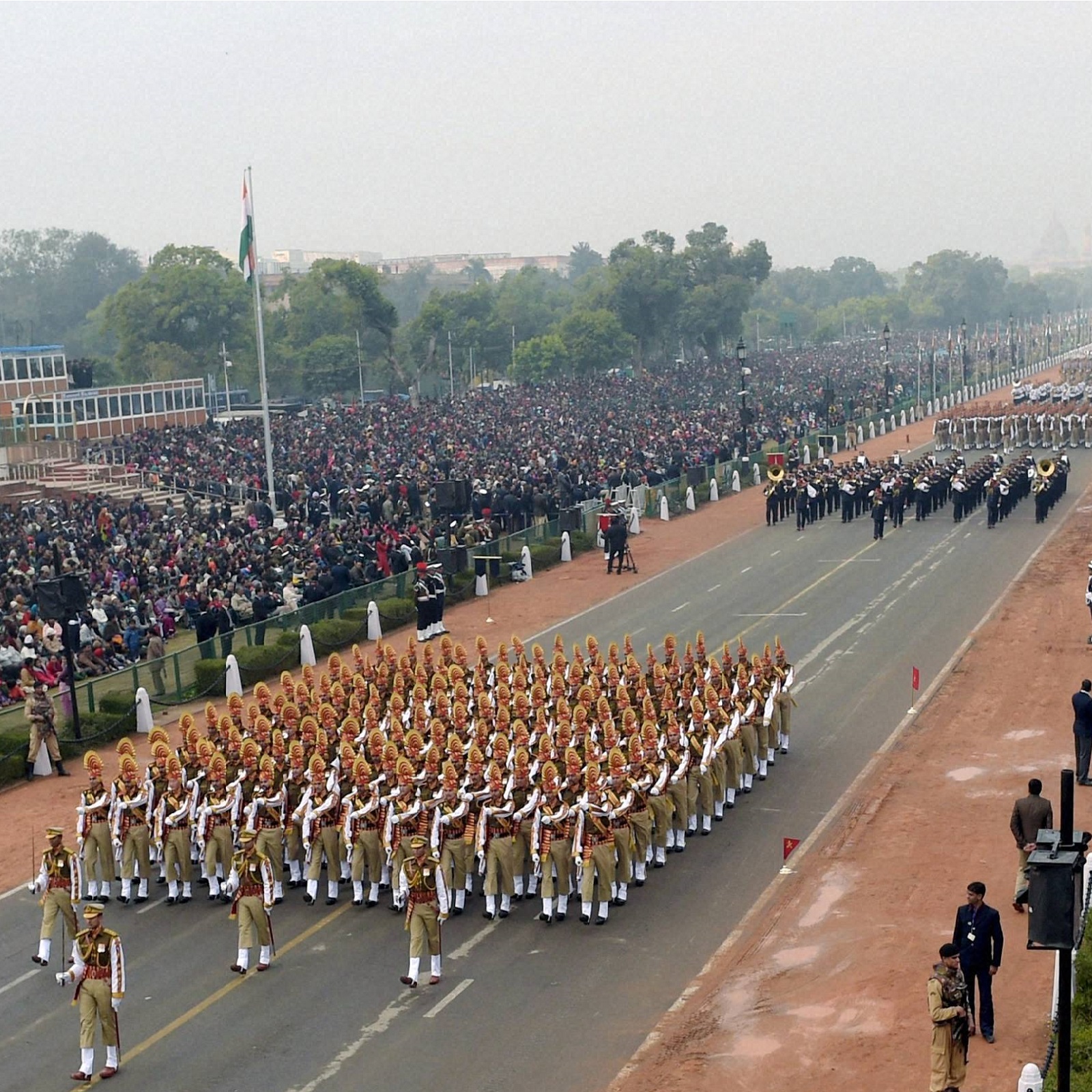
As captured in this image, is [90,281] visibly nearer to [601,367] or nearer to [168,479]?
[601,367]

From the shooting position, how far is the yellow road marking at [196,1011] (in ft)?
45.8

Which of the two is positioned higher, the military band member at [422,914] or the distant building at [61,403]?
the distant building at [61,403]

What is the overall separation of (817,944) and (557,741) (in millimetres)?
4576

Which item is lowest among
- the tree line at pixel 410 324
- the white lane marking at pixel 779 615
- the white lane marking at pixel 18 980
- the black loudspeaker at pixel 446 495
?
the white lane marking at pixel 18 980

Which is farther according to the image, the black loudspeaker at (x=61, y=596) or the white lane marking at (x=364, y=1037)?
the black loudspeaker at (x=61, y=596)

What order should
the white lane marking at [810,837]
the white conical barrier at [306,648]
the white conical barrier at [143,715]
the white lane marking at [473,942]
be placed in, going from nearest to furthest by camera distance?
the white lane marking at [810,837] < the white lane marking at [473,942] < the white conical barrier at [143,715] < the white conical barrier at [306,648]

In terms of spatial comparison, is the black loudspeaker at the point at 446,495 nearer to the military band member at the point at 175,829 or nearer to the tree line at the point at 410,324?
the military band member at the point at 175,829

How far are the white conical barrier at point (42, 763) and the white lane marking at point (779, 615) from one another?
564 inches

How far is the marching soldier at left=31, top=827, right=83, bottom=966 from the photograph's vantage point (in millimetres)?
15617

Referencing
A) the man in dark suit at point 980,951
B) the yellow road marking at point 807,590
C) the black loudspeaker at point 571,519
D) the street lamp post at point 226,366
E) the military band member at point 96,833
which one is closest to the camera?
the man in dark suit at point 980,951

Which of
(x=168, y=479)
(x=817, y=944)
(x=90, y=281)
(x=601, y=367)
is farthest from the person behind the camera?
(x=90, y=281)

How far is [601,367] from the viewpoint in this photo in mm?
109000

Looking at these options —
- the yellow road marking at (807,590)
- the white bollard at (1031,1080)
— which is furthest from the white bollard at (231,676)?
the white bollard at (1031,1080)

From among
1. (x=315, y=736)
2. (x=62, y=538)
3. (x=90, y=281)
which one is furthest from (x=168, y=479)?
(x=90, y=281)
